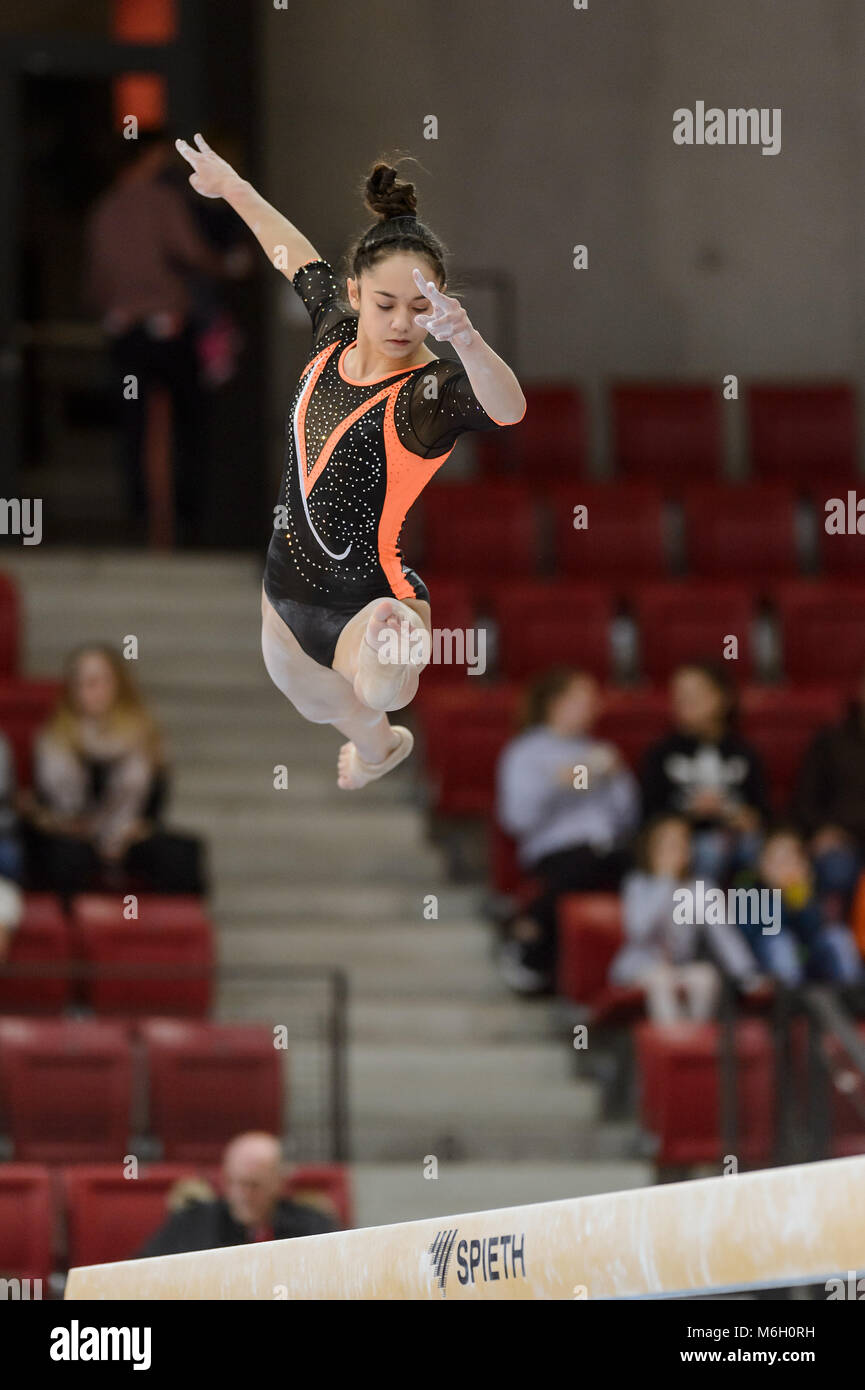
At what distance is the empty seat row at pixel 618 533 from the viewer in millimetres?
8797

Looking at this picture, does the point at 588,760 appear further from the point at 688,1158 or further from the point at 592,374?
the point at 592,374

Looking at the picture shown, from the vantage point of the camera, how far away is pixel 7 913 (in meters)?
6.76

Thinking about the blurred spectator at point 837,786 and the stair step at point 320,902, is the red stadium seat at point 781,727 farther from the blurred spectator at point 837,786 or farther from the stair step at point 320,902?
the stair step at point 320,902

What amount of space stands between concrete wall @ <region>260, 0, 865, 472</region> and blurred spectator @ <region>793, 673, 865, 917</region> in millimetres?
2894

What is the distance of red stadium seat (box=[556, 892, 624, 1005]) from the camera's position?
22.9 feet

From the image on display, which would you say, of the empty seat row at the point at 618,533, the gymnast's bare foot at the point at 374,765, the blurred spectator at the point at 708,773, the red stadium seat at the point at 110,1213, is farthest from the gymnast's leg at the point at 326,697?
the empty seat row at the point at 618,533

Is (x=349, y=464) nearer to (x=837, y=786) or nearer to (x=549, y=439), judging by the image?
(x=837, y=786)

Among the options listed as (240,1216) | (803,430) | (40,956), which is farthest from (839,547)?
(240,1216)

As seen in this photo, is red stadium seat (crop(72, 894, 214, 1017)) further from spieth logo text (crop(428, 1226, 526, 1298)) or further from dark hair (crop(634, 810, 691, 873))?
spieth logo text (crop(428, 1226, 526, 1298))

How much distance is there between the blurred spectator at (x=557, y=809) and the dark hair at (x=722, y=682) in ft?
1.14

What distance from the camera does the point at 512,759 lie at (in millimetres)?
7215

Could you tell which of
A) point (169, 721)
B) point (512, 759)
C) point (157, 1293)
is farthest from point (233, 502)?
point (157, 1293)

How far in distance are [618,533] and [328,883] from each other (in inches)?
80.1

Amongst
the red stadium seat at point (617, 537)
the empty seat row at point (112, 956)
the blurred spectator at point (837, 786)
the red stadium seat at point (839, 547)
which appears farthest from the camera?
the red stadium seat at point (839, 547)
